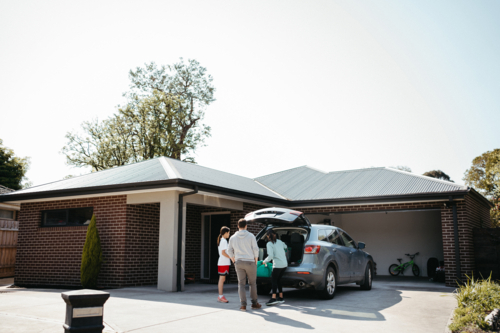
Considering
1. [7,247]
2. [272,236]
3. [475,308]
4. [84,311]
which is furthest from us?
[7,247]

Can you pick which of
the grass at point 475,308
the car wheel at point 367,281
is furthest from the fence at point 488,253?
the grass at point 475,308

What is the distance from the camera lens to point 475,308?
636 centimetres

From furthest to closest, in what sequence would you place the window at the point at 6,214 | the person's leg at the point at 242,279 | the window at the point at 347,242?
the window at the point at 6,214, the window at the point at 347,242, the person's leg at the point at 242,279

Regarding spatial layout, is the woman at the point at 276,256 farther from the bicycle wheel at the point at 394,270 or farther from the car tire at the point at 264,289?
the bicycle wheel at the point at 394,270

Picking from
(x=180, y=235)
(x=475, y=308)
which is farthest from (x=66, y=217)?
(x=475, y=308)

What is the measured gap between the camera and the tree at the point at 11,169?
122ft

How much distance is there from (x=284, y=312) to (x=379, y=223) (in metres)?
11.3

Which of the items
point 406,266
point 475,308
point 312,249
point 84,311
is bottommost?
point 406,266

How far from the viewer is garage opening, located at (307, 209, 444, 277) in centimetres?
1642

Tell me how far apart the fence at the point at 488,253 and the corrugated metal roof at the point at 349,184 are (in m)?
1.78

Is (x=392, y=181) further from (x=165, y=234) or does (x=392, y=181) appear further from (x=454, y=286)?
(x=165, y=234)

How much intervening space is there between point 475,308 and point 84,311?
218 inches

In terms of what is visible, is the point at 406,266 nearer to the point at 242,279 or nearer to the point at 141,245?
the point at 141,245

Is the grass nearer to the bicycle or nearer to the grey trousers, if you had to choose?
the grey trousers
